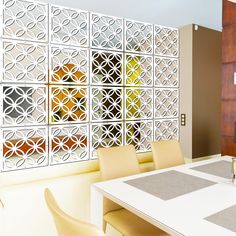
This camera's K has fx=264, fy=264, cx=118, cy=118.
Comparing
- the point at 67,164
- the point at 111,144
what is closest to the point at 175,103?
the point at 111,144

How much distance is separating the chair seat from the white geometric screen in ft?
2.25

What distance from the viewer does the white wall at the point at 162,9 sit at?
3.71 m

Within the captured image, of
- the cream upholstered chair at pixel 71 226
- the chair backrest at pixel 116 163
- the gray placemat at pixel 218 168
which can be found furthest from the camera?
the chair backrest at pixel 116 163

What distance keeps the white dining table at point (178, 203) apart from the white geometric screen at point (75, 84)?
74cm

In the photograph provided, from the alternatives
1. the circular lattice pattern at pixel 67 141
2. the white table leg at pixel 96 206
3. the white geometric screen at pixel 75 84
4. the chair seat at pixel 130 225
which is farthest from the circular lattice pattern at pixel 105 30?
the chair seat at pixel 130 225

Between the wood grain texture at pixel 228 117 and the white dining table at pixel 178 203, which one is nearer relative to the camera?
the white dining table at pixel 178 203

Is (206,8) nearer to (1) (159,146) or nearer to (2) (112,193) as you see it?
(1) (159,146)

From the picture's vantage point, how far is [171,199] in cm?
155

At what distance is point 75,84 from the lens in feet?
8.05

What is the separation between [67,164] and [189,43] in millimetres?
3040

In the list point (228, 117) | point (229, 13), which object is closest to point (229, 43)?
point (229, 13)

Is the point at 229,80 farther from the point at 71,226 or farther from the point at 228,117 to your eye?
the point at 71,226

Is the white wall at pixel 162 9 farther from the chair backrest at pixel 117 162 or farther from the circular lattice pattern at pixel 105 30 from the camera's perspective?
the chair backrest at pixel 117 162

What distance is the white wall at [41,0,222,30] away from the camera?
371 cm
